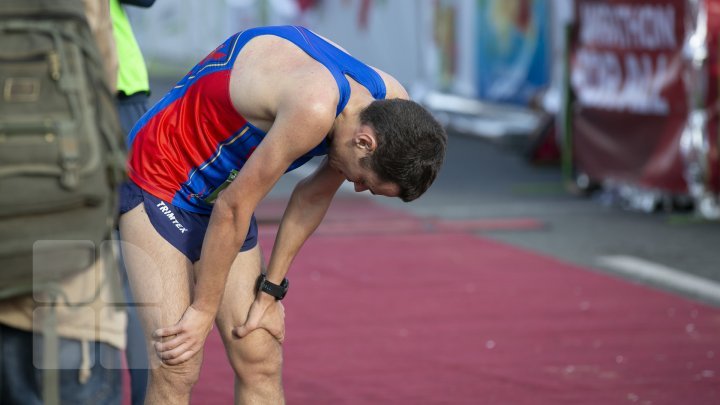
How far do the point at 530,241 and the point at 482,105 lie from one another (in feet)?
27.4

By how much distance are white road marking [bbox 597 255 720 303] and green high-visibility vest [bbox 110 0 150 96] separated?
4.13 m

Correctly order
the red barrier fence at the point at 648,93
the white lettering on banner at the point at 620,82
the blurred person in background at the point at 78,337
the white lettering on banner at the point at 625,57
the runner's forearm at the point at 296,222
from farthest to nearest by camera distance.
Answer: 1. the white lettering on banner at the point at 620,82
2. the white lettering on banner at the point at 625,57
3. the red barrier fence at the point at 648,93
4. the runner's forearm at the point at 296,222
5. the blurred person in background at the point at 78,337

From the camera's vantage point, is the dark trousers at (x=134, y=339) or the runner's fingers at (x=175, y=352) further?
the dark trousers at (x=134, y=339)

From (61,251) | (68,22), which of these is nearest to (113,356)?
(61,251)

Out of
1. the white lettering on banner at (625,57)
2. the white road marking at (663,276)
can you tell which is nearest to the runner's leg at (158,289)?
the white road marking at (663,276)

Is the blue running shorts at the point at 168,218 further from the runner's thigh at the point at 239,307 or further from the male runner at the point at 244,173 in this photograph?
the runner's thigh at the point at 239,307

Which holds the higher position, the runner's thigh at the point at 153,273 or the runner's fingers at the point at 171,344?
the runner's thigh at the point at 153,273

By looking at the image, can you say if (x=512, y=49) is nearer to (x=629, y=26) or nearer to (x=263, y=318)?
(x=629, y=26)

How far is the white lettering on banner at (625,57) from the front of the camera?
419 inches

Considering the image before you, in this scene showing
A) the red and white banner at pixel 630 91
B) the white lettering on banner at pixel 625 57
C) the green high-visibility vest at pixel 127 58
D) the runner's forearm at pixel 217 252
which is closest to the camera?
the runner's forearm at pixel 217 252

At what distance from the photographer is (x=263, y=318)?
12.8 ft

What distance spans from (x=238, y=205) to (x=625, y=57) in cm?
832

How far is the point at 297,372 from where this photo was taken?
19.0ft

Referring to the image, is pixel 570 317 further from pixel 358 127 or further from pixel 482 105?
pixel 482 105
